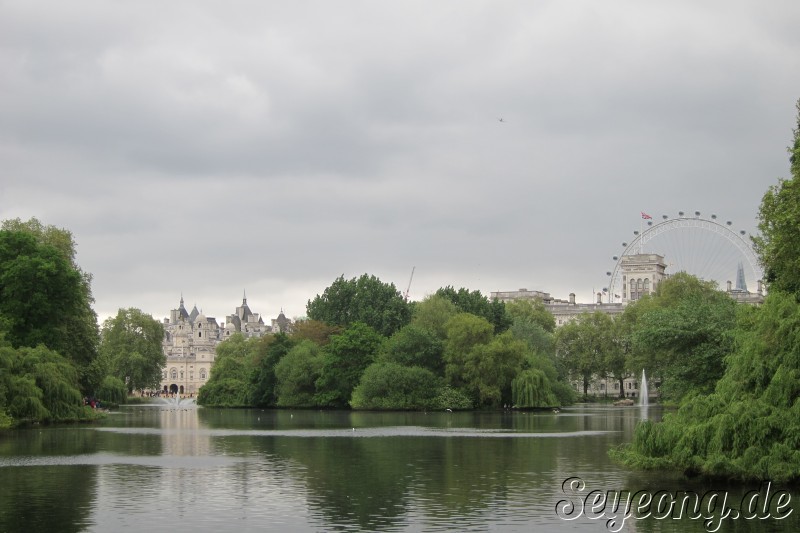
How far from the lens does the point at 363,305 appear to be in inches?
4471

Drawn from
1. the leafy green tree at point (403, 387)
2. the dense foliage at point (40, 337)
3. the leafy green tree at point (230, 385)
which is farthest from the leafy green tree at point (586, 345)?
the dense foliage at point (40, 337)

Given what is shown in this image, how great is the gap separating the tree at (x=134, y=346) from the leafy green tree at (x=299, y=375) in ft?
147

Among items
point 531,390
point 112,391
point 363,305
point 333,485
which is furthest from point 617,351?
point 333,485

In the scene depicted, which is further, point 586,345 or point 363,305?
point 586,345

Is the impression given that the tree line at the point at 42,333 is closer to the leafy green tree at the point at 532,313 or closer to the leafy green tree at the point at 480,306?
the leafy green tree at the point at 480,306

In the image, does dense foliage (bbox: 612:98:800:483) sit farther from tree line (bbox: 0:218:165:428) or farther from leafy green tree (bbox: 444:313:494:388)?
leafy green tree (bbox: 444:313:494:388)

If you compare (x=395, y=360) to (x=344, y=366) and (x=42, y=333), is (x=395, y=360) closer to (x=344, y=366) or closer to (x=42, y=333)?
(x=344, y=366)

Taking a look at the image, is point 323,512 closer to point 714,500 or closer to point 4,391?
point 714,500

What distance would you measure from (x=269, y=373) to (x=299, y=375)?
27.0 feet

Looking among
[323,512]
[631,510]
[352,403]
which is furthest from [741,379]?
[352,403]

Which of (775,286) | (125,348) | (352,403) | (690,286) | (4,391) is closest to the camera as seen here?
(775,286)

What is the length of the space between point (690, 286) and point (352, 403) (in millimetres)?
47314

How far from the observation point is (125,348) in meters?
145

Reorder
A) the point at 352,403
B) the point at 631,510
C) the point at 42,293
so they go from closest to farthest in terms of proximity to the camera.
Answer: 1. the point at 631,510
2. the point at 42,293
3. the point at 352,403
